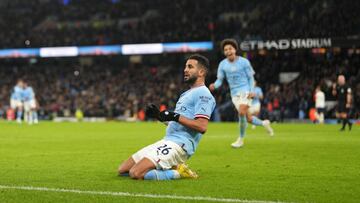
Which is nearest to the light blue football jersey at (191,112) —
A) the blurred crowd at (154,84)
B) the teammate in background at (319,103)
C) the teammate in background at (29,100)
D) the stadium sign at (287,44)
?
the teammate in background at (319,103)

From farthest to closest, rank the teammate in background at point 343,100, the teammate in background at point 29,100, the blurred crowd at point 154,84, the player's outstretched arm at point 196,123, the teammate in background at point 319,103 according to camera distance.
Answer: the blurred crowd at point 154,84 → the teammate in background at point 29,100 → the teammate in background at point 319,103 → the teammate in background at point 343,100 → the player's outstretched arm at point 196,123

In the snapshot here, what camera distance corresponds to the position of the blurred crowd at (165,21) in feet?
141

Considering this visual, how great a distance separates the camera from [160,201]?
6.76 meters

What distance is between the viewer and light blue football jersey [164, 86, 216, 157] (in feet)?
28.6

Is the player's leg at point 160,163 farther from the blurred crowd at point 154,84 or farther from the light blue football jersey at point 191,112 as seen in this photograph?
the blurred crowd at point 154,84

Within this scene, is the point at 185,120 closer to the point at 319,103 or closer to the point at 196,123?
the point at 196,123

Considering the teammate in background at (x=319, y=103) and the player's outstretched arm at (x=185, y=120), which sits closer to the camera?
the player's outstretched arm at (x=185, y=120)

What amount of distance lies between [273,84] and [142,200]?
1542 inches

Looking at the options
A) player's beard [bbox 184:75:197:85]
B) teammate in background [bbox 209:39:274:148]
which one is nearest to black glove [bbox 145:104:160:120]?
player's beard [bbox 184:75:197:85]

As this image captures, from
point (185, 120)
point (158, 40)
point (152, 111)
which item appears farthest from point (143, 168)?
point (158, 40)

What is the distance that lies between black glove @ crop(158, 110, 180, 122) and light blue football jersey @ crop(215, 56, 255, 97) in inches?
304

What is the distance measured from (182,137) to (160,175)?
64 centimetres

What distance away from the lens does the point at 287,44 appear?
4272 centimetres

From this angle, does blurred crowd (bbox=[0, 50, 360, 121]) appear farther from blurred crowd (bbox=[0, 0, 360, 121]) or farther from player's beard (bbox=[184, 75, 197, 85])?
player's beard (bbox=[184, 75, 197, 85])
